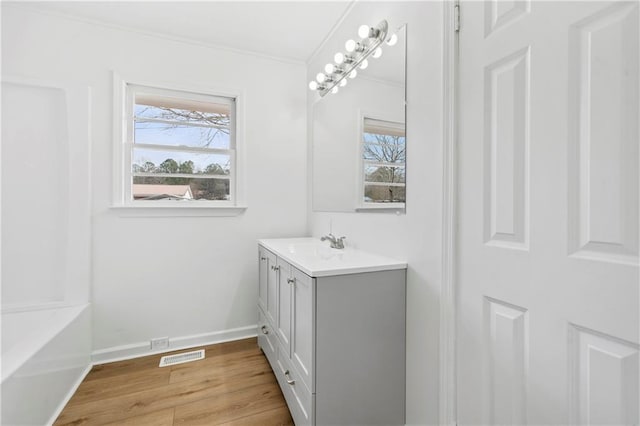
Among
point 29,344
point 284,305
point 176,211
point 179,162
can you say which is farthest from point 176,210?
point 284,305

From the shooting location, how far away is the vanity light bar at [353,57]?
1614 millimetres

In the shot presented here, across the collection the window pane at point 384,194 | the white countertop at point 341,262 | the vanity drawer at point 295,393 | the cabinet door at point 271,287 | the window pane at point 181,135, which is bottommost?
the vanity drawer at point 295,393

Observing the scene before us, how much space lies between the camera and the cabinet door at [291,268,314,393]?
1.28 meters

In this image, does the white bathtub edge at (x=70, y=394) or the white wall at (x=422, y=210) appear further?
the white bathtub edge at (x=70, y=394)

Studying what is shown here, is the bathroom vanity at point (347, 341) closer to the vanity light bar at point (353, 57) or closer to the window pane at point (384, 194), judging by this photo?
the window pane at point (384, 194)

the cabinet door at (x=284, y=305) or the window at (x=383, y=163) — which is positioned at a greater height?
the window at (x=383, y=163)

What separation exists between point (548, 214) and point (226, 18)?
2.18 metres

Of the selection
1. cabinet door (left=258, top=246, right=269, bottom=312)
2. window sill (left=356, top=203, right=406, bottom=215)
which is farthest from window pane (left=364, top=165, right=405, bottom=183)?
cabinet door (left=258, top=246, right=269, bottom=312)

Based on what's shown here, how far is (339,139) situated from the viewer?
6.81 ft

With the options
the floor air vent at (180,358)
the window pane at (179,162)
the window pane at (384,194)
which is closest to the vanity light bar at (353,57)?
the window pane at (384,194)

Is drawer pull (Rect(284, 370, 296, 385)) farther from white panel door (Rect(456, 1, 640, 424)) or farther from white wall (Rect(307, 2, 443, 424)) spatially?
white panel door (Rect(456, 1, 640, 424))

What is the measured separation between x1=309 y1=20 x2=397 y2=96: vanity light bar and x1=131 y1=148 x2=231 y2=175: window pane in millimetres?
969

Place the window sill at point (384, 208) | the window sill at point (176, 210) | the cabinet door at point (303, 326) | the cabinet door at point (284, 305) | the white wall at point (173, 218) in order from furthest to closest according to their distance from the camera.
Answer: the window sill at point (176, 210) < the white wall at point (173, 218) < the cabinet door at point (284, 305) < the window sill at point (384, 208) < the cabinet door at point (303, 326)

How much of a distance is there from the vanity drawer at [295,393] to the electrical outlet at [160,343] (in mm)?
1033
